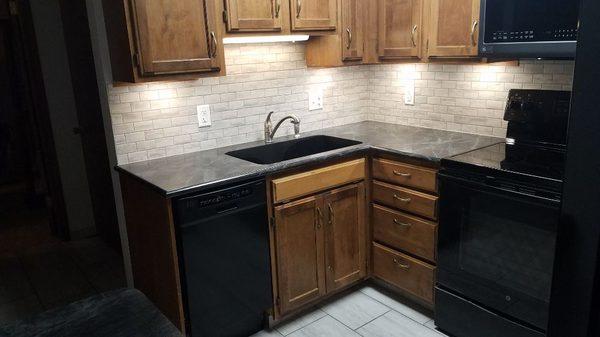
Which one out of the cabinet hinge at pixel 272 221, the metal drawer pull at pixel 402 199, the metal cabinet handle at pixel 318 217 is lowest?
the metal cabinet handle at pixel 318 217

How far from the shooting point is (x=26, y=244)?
377cm

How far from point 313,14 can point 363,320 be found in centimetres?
175

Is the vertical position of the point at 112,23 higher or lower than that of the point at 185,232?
higher

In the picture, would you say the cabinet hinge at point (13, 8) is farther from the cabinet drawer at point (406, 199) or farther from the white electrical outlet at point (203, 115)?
the cabinet drawer at point (406, 199)

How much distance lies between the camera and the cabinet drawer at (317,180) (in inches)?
91.6

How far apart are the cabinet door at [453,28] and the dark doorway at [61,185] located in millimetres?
2122

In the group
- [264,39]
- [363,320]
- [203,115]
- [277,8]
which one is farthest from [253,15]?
[363,320]

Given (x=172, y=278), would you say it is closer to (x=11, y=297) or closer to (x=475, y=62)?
(x=11, y=297)

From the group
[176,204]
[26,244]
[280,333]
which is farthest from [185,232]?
[26,244]

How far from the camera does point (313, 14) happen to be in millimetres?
2652

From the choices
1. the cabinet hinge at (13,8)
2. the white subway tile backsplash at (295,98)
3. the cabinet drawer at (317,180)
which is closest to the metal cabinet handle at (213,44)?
the white subway tile backsplash at (295,98)

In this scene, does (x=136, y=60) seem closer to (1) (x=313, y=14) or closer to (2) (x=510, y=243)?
(1) (x=313, y=14)

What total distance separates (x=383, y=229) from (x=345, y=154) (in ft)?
1.70

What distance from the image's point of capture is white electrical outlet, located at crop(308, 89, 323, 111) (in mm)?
3143
